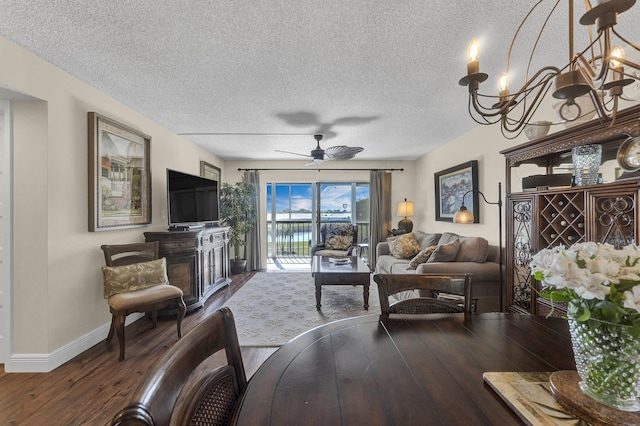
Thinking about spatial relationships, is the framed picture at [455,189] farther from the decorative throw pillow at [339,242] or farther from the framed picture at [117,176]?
the framed picture at [117,176]

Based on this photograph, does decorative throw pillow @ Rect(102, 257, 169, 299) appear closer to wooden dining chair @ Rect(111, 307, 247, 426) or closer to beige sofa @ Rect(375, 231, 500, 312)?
wooden dining chair @ Rect(111, 307, 247, 426)

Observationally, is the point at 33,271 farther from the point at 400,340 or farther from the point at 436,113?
the point at 436,113

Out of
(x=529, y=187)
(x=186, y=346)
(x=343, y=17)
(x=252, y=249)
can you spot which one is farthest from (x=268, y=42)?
(x=252, y=249)

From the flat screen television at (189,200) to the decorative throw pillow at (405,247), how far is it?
3.12 m

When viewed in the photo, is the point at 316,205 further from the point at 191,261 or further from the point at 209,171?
the point at 191,261

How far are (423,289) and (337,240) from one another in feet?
13.4

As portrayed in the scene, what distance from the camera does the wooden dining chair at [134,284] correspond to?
2.45 metres

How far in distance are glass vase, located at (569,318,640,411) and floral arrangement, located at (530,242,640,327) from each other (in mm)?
27

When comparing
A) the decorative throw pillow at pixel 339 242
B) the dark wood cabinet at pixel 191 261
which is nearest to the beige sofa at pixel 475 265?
the decorative throw pillow at pixel 339 242

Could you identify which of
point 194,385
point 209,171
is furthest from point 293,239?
point 194,385

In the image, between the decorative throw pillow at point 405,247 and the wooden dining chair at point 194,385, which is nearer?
the wooden dining chair at point 194,385

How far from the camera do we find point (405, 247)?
4.73 meters

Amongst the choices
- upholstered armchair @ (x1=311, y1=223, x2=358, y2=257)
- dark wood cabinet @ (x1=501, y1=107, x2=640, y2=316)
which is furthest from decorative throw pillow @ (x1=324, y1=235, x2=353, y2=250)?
dark wood cabinet @ (x1=501, y1=107, x2=640, y2=316)

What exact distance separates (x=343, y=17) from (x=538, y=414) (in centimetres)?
198
